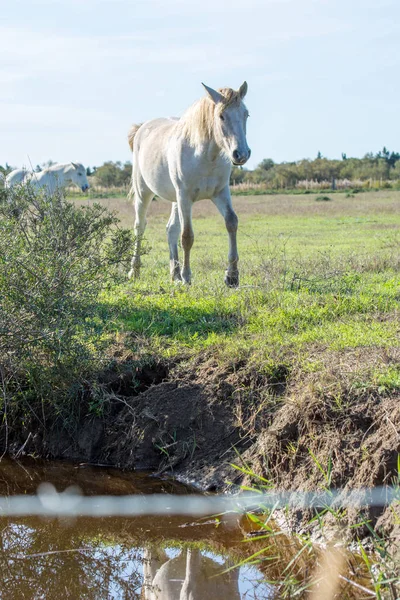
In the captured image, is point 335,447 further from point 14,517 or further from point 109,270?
point 109,270

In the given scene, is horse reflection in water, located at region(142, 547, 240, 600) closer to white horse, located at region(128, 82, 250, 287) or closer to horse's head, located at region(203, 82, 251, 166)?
white horse, located at region(128, 82, 250, 287)

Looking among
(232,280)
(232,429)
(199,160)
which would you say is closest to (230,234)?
(232,280)

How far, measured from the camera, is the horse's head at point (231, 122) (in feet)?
27.0

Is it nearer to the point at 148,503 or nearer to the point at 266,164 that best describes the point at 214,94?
the point at 148,503

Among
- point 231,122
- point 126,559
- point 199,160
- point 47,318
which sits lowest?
point 126,559

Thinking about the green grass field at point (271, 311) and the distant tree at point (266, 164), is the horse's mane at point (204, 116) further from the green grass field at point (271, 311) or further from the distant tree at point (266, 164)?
the distant tree at point (266, 164)

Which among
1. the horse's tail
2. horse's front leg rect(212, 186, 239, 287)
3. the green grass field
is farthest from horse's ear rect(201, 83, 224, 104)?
the horse's tail

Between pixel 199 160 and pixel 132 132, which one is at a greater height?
pixel 132 132

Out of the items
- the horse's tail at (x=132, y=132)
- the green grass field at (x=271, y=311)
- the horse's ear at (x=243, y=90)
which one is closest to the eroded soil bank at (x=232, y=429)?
the green grass field at (x=271, y=311)

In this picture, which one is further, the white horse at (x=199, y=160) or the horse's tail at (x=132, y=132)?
the horse's tail at (x=132, y=132)

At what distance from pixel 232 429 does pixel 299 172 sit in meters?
48.8

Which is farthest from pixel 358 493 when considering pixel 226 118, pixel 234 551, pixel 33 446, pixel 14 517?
pixel 226 118

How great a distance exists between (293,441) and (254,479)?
0.37 metres

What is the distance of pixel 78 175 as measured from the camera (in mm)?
19766
